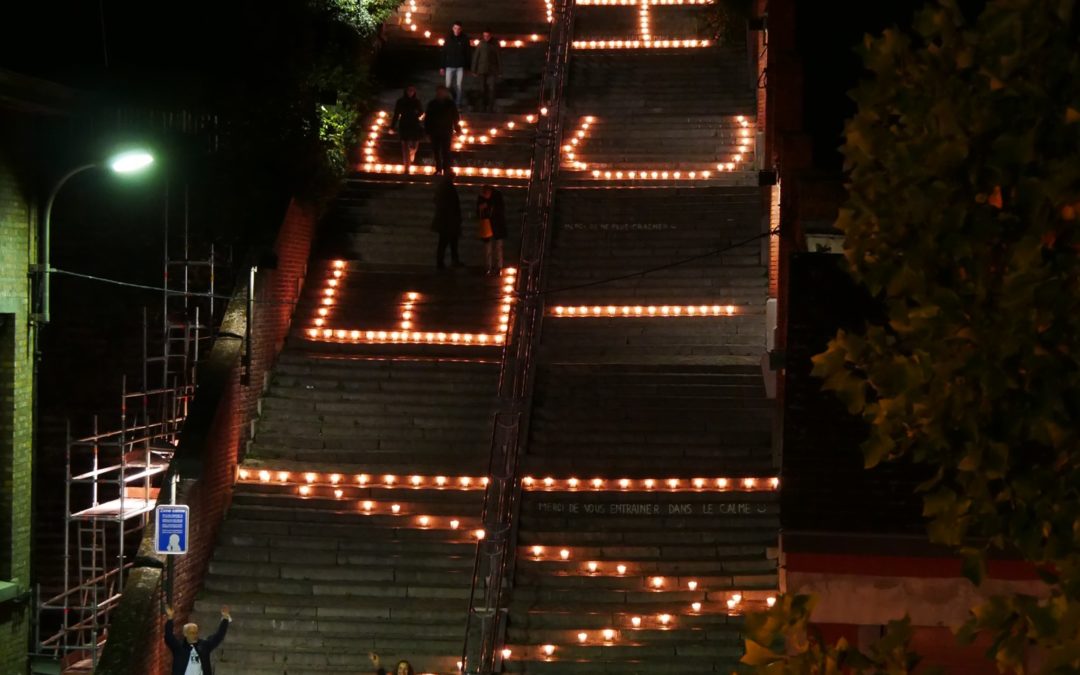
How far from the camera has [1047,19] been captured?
11.5 ft

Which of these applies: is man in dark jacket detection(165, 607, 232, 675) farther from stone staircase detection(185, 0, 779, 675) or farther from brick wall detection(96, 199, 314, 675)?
stone staircase detection(185, 0, 779, 675)

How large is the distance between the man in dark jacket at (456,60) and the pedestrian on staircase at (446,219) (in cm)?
482

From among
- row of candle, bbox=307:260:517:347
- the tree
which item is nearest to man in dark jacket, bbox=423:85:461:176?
row of candle, bbox=307:260:517:347

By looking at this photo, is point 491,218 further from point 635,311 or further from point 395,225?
point 635,311

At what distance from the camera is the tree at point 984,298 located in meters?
3.40

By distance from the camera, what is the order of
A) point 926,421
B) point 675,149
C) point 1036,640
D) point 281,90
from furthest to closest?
1. point 675,149
2. point 281,90
3. point 926,421
4. point 1036,640

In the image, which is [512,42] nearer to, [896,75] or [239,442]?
[239,442]

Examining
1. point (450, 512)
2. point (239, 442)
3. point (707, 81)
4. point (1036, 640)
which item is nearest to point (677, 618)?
point (450, 512)

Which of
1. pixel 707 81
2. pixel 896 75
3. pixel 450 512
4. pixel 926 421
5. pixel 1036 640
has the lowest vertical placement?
pixel 450 512

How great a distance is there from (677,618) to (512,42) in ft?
50.8

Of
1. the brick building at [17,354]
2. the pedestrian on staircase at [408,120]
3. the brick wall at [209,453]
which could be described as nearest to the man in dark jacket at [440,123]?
the pedestrian on staircase at [408,120]

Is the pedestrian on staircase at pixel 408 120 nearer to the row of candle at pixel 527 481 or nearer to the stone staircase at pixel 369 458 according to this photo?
the stone staircase at pixel 369 458

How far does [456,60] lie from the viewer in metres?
23.9

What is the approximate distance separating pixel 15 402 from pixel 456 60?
37.5 ft
